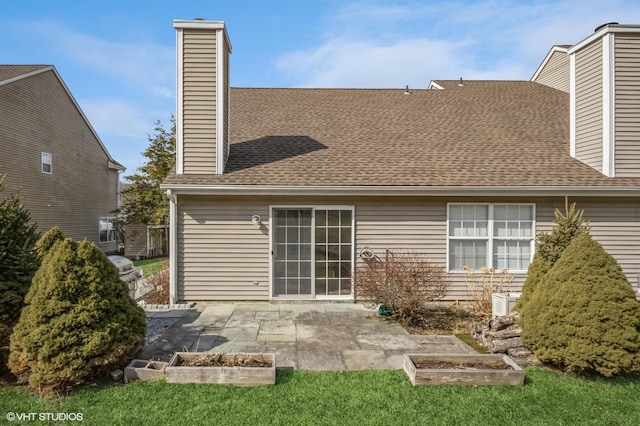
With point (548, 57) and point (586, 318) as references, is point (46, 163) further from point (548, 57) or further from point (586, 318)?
point (548, 57)

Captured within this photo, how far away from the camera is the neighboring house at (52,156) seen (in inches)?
515

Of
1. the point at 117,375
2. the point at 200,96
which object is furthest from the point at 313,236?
the point at 117,375

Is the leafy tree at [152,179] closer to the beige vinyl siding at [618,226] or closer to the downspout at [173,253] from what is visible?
the downspout at [173,253]

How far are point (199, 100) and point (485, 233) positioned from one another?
6.65 m

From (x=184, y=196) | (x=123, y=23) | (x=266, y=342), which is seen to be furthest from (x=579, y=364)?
(x=123, y=23)

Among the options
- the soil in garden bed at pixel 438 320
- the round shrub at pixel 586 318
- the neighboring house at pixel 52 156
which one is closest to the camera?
the round shrub at pixel 586 318

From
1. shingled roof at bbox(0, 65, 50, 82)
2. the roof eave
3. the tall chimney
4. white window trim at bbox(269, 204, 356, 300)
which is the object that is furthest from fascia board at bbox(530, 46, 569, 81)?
shingled roof at bbox(0, 65, 50, 82)

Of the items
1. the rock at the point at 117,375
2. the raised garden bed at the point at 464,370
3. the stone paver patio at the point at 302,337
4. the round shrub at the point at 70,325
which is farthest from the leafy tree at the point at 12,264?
the raised garden bed at the point at 464,370

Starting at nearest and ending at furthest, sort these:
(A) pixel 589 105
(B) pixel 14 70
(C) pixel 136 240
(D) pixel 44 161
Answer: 1. (A) pixel 589 105
2. (B) pixel 14 70
3. (D) pixel 44 161
4. (C) pixel 136 240

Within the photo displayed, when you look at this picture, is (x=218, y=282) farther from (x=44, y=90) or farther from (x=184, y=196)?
(x=44, y=90)

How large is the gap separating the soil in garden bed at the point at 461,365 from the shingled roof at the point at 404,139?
3.76 m

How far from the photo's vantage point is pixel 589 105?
25.6 feet

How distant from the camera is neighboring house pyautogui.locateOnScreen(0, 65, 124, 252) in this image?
13078 mm

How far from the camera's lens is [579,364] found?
388cm
